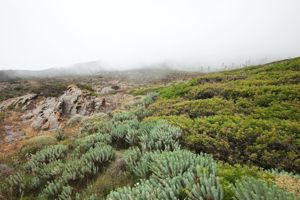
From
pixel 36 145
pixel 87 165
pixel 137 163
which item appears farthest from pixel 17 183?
pixel 36 145

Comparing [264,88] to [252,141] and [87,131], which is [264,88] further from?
[87,131]

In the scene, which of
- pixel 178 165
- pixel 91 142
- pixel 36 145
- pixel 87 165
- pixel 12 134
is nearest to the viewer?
pixel 178 165

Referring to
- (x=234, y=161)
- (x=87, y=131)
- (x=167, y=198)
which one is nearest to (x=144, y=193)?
(x=167, y=198)

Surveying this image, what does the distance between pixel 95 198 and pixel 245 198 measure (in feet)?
8.93

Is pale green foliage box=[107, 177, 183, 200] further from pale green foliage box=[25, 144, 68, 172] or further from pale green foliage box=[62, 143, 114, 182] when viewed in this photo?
pale green foliage box=[25, 144, 68, 172]

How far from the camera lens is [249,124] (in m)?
6.03

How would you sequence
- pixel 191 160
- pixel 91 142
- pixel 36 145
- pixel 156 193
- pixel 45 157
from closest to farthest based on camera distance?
pixel 156 193, pixel 191 160, pixel 45 157, pixel 91 142, pixel 36 145

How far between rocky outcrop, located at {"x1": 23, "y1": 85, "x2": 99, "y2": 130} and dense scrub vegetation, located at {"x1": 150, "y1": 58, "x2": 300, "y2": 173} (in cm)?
830

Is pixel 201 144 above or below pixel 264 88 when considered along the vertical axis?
below

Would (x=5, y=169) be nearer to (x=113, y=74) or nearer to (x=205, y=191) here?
(x=205, y=191)

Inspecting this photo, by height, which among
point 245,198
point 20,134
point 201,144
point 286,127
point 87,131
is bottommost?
point 20,134

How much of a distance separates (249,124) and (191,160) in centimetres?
336

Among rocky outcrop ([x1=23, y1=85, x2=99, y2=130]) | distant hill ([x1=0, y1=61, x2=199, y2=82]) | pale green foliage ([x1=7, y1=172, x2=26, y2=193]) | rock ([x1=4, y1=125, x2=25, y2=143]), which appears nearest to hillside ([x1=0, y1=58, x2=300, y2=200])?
pale green foliage ([x1=7, y1=172, x2=26, y2=193])

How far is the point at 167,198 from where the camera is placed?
259 cm
